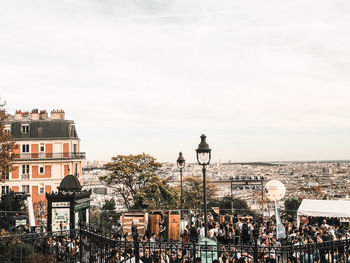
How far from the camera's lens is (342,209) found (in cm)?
2067

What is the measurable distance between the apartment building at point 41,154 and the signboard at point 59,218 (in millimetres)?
35876

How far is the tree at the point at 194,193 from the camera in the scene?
53816mm

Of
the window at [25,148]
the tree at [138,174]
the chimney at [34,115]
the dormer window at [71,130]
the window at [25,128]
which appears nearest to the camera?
the tree at [138,174]

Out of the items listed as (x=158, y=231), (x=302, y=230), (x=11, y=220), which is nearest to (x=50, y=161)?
(x=11, y=220)

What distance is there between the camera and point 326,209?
835 inches

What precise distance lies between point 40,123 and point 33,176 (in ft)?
25.7

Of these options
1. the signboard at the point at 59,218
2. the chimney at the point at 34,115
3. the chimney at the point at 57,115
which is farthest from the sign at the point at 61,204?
the chimney at the point at 34,115

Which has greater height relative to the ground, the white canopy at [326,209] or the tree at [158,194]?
the white canopy at [326,209]

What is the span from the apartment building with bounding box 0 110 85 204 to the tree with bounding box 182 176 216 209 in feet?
56.5

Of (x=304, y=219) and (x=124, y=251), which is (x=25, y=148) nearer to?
(x=304, y=219)

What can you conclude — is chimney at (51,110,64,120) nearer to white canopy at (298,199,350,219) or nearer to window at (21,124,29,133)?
window at (21,124,29,133)

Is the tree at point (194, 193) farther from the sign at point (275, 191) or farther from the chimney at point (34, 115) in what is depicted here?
the sign at point (275, 191)

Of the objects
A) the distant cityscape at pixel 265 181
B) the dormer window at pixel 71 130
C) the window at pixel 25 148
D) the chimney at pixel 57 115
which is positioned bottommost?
the distant cityscape at pixel 265 181

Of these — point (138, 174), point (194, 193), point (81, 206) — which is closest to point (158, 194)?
point (138, 174)
